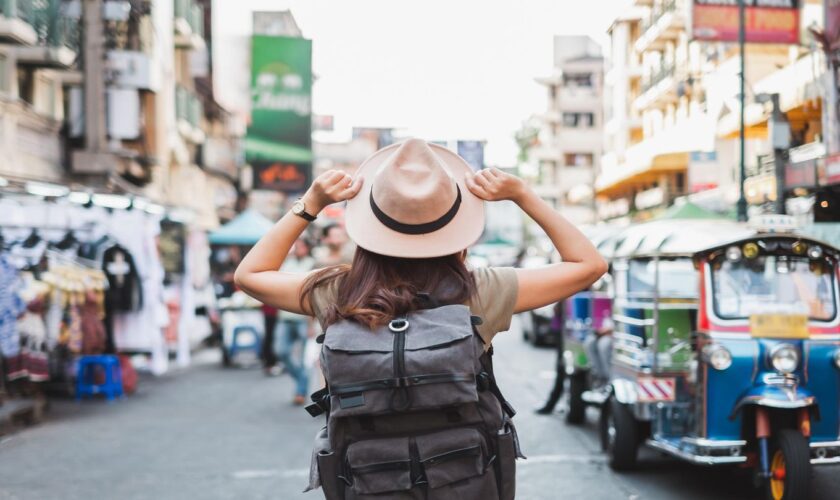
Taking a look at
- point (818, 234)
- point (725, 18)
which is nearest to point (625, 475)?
point (818, 234)

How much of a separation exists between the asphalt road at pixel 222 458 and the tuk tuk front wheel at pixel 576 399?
0.14m

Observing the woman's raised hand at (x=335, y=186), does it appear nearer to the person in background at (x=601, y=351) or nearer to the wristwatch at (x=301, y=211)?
the wristwatch at (x=301, y=211)

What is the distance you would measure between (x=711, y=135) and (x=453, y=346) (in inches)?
1051

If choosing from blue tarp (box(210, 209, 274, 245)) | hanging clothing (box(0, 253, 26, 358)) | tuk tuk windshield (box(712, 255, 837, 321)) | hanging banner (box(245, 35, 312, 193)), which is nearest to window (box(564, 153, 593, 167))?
hanging banner (box(245, 35, 312, 193))

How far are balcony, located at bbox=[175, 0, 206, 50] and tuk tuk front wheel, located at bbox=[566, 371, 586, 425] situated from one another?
20530 mm

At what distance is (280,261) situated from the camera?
284 centimetres

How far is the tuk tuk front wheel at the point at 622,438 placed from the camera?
7.68m

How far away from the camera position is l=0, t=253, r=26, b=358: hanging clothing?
30.2 ft

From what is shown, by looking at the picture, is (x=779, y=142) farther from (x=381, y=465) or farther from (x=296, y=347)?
(x=381, y=465)

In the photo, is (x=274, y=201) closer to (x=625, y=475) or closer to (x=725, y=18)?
(x=725, y=18)

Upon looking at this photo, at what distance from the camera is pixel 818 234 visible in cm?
1501

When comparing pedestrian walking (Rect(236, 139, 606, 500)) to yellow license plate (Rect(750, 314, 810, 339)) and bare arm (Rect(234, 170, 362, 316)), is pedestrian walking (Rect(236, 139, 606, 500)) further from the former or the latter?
yellow license plate (Rect(750, 314, 810, 339))

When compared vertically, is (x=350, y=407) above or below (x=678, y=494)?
above

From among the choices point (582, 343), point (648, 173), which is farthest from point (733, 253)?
point (648, 173)
